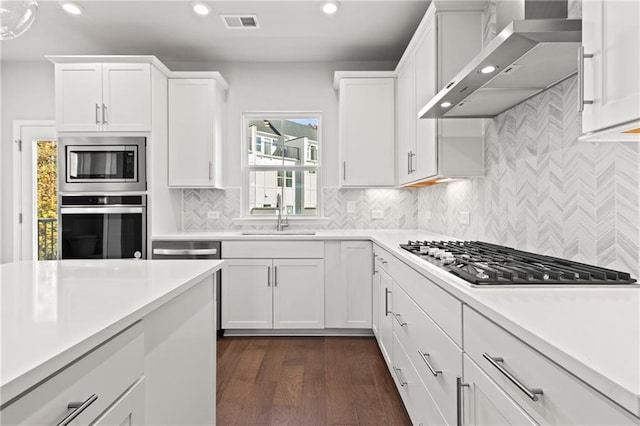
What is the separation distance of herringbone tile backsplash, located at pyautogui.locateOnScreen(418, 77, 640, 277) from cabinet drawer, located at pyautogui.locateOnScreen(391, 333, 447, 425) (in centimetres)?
→ 87

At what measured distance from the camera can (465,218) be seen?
2.75 m

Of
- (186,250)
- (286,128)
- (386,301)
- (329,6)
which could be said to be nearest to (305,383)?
(386,301)

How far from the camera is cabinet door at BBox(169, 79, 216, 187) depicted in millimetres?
3586

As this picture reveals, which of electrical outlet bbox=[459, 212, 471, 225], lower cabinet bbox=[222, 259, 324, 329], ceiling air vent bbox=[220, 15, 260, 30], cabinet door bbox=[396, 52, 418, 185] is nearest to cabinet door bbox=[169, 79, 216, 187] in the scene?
ceiling air vent bbox=[220, 15, 260, 30]

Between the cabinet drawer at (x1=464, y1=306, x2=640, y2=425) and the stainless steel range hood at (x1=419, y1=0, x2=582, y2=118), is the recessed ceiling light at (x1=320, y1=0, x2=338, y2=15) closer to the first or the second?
the stainless steel range hood at (x1=419, y1=0, x2=582, y2=118)

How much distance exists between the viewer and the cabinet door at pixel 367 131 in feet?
11.8

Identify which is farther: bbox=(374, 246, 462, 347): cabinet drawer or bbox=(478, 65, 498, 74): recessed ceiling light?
bbox=(478, 65, 498, 74): recessed ceiling light

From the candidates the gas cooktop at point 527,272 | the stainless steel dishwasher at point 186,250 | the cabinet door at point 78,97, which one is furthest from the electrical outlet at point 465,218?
the cabinet door at point 78,97

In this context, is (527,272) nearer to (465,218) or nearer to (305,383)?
(465,218)

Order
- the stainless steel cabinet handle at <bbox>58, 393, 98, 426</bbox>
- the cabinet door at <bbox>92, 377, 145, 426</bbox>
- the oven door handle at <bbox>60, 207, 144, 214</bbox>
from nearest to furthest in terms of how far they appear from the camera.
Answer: the stainless steel cabinet handle at <bbox>58, 393, 98, 426</bbox> < the cabinet door at <bbox>92, 377, 145, 426</bbox> < the oven door handle at <bbox>60, 207, 144, 214</bbox>

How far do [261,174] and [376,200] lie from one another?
4.26 feet

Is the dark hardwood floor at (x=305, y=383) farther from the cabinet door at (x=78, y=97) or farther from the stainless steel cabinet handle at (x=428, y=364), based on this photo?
the cabinet door at (x=78, y=97)

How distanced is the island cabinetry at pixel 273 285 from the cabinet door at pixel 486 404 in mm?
2229

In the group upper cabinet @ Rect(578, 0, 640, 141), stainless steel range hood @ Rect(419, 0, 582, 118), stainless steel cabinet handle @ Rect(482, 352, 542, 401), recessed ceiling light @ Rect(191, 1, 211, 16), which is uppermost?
recessed ceiling light @ Rect(191, 1, 211, 16)
